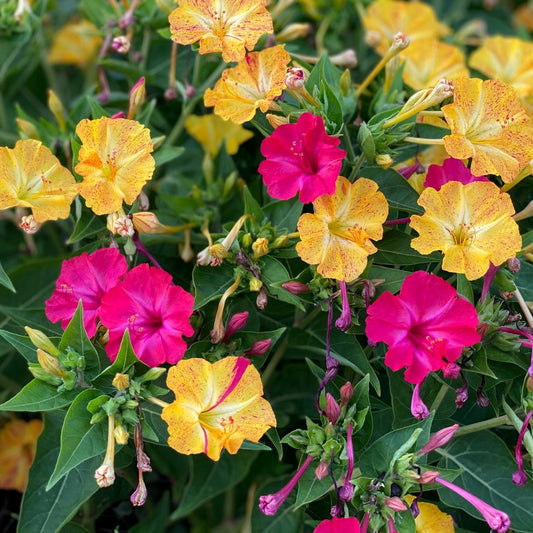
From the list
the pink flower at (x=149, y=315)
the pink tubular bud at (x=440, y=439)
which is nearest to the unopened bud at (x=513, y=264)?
the pink tubular bud at (x=440, y=439)

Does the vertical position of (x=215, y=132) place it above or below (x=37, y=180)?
below

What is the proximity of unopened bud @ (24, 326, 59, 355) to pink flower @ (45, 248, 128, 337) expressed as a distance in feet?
0.18

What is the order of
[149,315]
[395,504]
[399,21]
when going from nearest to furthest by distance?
[395,504] < [149,315] < [399,21]

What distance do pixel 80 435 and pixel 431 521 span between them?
49 cm

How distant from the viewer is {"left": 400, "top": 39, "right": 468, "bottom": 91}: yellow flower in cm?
146

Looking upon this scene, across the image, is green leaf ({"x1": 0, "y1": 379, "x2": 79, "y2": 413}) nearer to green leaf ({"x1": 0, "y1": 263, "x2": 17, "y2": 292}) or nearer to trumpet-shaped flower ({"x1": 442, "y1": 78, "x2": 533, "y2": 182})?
green leaf ({"x1": 0, "y1": 263, "x2": 17, "y2": 292})

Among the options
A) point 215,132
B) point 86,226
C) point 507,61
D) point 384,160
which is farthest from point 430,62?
point 86,226

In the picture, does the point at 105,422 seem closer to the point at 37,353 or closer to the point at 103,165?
the point at 37,353

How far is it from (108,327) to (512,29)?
170cm

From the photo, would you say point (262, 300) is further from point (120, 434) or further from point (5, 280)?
point (5, 280)

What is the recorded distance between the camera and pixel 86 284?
3.38 ft

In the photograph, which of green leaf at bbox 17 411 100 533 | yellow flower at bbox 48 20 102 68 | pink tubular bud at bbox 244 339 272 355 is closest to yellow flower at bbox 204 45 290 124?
pink tubular bud at bbox 244 339 272 355

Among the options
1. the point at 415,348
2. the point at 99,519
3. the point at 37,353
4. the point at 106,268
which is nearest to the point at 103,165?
the point at 106,268

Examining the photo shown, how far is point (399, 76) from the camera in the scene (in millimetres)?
1275
